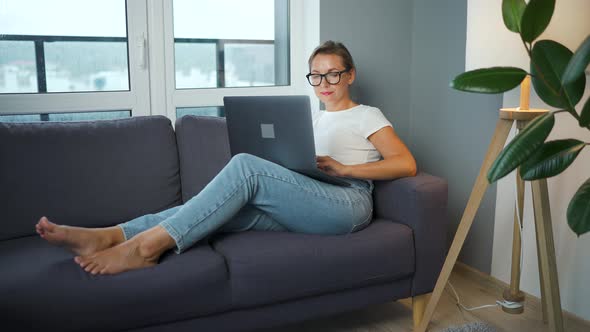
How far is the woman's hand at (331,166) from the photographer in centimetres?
218

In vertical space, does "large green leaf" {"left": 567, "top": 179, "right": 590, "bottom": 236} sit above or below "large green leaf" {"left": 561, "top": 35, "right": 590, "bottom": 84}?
below

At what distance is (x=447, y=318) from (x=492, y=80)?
1174 millimetres

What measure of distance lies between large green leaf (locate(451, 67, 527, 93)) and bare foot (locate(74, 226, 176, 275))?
0.99 m

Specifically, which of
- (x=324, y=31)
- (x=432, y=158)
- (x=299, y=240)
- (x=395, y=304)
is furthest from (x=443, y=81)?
(x=299, y=240)

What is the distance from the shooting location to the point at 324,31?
2.89m

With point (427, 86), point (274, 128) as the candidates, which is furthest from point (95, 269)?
point (427, 86)

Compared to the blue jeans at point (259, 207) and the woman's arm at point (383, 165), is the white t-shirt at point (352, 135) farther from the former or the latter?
the blue jeans at point (259, 207)

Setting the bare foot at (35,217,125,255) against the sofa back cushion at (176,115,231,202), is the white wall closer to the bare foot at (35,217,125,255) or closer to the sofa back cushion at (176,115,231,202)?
the sofa back cushion at (176,115,231,202)

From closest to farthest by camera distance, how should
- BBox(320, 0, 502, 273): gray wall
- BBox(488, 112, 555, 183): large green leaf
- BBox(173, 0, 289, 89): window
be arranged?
BBox(488, 112, 555, 183): large green leaf, BBox(320, 0, 502, 273): gray wall, BBox(173, 0, 289, 89): window

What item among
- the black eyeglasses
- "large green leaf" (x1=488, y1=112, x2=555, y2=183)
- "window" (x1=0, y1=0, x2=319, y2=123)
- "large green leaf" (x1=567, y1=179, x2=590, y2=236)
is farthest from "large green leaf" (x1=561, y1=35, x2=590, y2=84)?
"window" (x1=0, y1=0, x2=319, y2=123)

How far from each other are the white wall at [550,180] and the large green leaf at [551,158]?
653mm

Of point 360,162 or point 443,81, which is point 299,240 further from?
point 443,81

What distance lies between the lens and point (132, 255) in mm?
1787

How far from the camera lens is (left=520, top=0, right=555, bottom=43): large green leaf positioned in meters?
1.46
